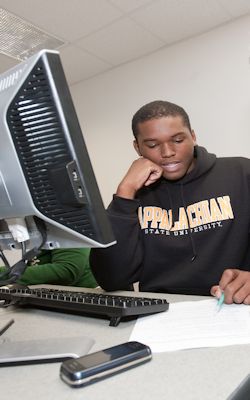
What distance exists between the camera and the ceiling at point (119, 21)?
7.72 ft

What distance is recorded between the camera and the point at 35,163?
0.57 meters

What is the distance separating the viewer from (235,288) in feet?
2.66

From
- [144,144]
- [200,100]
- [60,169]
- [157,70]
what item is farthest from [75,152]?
[157,70]

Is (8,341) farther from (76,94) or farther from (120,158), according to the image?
(76,94)

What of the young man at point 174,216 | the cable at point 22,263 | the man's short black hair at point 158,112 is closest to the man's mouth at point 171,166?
the young man at point 174,216

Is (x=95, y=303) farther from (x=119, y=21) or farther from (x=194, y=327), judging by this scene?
(x=119, y=21)

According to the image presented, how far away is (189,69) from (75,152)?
2.59 metres

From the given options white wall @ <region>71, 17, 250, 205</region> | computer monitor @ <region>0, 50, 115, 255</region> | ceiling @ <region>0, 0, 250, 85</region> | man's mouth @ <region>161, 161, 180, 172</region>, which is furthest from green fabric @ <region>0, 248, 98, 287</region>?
ceiling @ <region>0, 0, 250, 85</region>

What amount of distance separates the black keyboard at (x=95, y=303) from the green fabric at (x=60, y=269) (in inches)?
15.1

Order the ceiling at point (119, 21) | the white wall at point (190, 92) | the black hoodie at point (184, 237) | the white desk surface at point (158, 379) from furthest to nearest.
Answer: the white wall at point (190, 92) → the ceiling at point (119, 21) → the black hoodie at point (184, 237) → the white desk surface at point (158, 379)

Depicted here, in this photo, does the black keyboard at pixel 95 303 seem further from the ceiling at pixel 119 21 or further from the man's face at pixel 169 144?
the ceiling at pixel 119 21

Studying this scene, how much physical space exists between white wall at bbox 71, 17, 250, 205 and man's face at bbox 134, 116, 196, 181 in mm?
1221

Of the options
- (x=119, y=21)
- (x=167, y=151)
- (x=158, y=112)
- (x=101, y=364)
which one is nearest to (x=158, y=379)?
(x=101, y=364)

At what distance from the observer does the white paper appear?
2.03 feet
